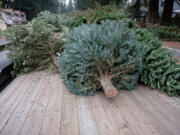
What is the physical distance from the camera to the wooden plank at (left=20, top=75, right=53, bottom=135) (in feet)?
4.10

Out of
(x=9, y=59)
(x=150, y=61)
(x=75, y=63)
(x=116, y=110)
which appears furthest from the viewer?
(x=9, y=59)

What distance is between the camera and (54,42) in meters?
3.08

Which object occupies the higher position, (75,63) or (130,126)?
(75,63)

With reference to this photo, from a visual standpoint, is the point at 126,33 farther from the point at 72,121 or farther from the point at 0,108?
the point at 0,108

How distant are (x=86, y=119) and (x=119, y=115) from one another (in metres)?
0.38

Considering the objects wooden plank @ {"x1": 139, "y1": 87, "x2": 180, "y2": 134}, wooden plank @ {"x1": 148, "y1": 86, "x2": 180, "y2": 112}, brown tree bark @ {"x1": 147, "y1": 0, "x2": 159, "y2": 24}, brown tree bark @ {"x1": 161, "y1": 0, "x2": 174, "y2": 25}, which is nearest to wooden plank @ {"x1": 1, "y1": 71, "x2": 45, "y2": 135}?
wooden plank @ {"x1": 139, "y1": 87, "x2": 180, "y2": 134}

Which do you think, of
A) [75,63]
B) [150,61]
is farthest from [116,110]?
[150,61]

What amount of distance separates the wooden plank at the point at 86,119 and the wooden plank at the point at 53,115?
9.6 inches

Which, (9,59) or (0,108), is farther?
(9,59)

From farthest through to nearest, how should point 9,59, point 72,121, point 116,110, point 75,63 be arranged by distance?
point 9,59 → point 75,63 → point 116,110 → point 72,121

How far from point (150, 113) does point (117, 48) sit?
92 cm

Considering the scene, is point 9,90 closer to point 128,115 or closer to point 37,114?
point 37,114

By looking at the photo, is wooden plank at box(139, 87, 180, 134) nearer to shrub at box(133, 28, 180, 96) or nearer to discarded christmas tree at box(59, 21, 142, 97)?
shrub at box(133, 28, 180, 96)

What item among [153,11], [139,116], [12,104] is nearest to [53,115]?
[12,104]
